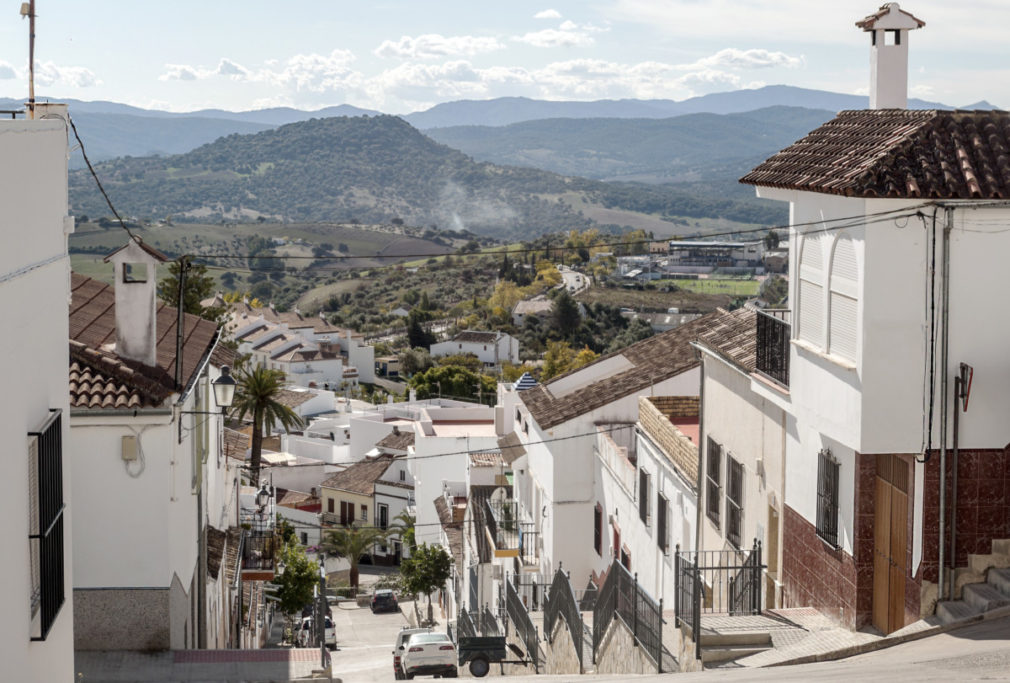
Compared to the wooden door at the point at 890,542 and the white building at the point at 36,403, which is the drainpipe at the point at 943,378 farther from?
the white building at the point at 36,403

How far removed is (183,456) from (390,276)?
150 meters

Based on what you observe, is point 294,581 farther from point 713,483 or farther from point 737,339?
point 737,339

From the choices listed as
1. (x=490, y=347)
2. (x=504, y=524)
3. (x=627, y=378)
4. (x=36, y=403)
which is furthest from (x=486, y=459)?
(x=490, y=347)

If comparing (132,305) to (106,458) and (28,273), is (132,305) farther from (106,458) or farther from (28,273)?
(28,273)

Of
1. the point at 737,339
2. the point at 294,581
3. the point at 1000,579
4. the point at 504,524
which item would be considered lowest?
the point at 294,581

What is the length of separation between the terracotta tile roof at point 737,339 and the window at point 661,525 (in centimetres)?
323

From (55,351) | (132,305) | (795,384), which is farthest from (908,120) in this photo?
(132,305)

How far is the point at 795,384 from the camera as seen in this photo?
43.3ft

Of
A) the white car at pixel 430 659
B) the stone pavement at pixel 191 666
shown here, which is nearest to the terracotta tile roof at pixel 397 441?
the white car at pixel 430 659

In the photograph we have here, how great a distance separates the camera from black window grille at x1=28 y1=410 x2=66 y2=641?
24.5ft

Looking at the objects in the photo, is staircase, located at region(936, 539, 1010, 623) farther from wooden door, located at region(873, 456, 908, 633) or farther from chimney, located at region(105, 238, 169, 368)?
chimney, located at region(105, 238, 169, 368)

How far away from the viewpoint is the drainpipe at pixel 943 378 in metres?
10.9

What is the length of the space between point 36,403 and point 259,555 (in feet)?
55.2

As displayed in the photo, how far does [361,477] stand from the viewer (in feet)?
213
